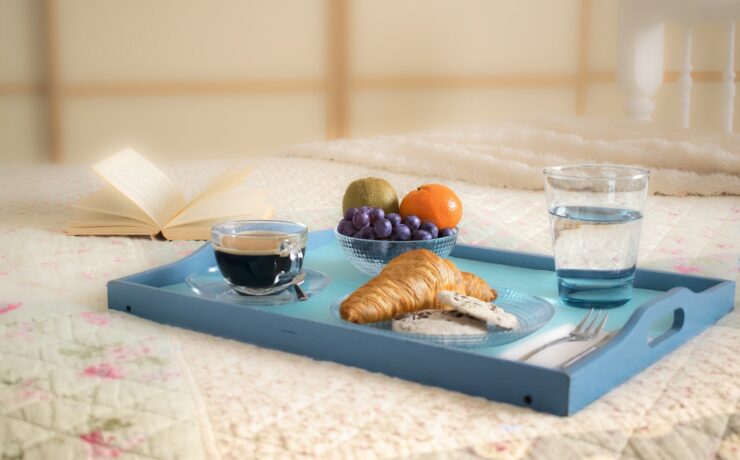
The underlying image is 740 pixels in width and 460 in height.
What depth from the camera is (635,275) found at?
1094 mm

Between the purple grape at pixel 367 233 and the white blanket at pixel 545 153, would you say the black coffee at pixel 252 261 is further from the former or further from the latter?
the white blanket at pixel 545 153

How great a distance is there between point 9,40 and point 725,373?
3.06m

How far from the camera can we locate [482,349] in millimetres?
829

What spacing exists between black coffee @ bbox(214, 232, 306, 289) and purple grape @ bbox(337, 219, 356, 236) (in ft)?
0.54

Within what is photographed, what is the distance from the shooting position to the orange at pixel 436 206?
1271 millimetres

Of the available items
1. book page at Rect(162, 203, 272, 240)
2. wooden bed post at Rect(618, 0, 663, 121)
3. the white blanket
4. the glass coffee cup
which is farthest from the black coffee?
wooden bed post at Rect(618, 0, 663, 121)

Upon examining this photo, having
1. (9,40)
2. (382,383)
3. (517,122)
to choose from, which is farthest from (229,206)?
(9,40)

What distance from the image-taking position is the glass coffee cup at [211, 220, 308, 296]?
101cm

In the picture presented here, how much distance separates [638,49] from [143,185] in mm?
1694

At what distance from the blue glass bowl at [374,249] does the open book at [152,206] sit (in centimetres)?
39

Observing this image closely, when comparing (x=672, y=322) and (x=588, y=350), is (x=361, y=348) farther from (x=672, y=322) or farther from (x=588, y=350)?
(x=672, y=322)

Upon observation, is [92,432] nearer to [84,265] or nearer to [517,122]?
[84,265]

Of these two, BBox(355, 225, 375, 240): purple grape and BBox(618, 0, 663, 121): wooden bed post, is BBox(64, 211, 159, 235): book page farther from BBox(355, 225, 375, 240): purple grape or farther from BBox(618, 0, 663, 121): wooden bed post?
BBox(618, 0, 663, 121): wooden bed post

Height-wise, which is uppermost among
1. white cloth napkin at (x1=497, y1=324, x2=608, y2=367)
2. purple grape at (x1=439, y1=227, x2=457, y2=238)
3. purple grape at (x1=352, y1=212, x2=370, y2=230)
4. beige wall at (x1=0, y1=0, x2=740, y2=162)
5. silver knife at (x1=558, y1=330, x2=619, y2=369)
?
beige wall at (x1=0, y1=0, x2=740, y2=162)
